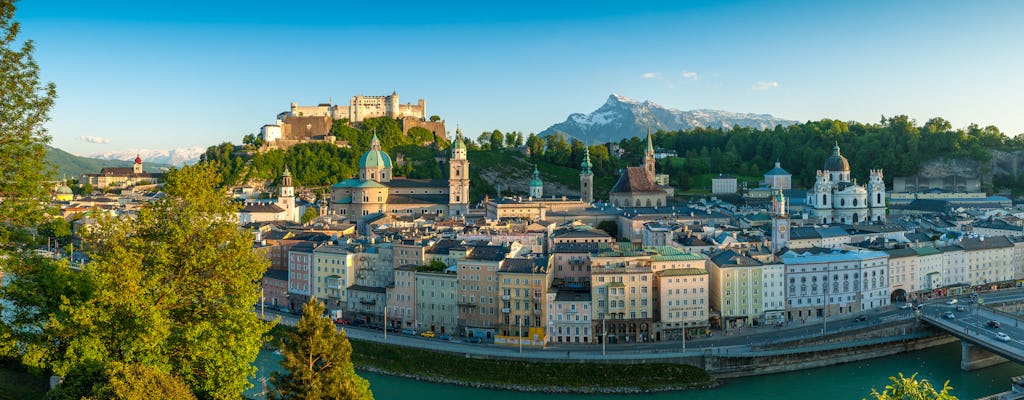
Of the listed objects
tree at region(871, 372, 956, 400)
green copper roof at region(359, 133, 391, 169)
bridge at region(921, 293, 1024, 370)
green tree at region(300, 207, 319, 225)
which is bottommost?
bridge at region(921, 293, 1024, 370)

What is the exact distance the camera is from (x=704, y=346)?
28.7 metres

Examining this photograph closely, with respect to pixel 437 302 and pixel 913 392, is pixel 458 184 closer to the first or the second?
pixel 437 302

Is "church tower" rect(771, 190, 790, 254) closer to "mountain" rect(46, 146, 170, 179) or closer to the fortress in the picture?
the fortress

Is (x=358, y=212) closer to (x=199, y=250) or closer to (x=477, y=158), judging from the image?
(x=477, y=158)

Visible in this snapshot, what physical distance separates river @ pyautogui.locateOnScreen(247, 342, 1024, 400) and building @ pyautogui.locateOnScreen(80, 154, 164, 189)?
55524 mm

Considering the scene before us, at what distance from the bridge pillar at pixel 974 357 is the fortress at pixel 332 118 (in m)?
58.8

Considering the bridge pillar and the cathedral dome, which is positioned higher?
the cathedral dome

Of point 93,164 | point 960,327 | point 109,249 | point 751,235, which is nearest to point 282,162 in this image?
point 751,235

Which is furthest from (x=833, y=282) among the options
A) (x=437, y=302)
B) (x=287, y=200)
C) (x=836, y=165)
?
(x=287, y=200)

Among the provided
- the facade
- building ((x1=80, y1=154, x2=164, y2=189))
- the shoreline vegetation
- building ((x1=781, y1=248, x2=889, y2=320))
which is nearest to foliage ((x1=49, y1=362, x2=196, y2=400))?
the shoreline vegetation

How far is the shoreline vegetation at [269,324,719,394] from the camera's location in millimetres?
25953

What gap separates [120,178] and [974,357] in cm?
7405

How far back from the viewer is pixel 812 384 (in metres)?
26.7

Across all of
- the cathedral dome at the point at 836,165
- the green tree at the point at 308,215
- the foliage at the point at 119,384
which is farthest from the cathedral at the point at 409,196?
the foliage at the point at 119,384
